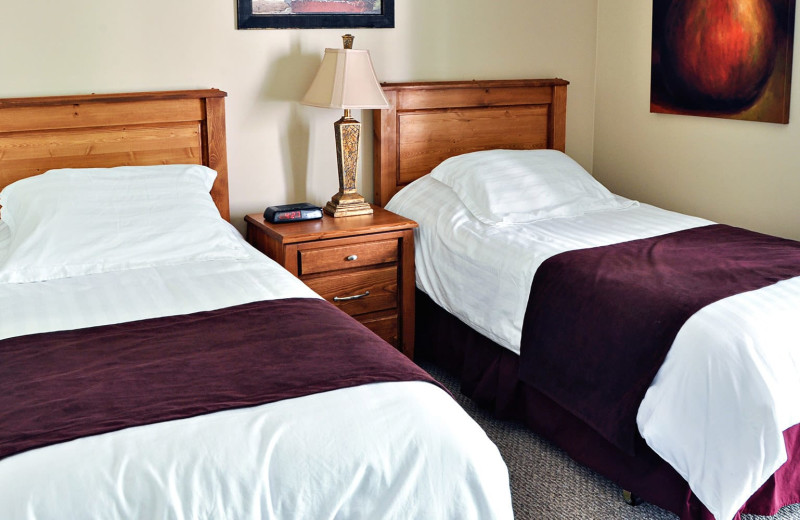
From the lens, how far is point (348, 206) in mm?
3082

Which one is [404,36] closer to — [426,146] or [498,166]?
[426,146]

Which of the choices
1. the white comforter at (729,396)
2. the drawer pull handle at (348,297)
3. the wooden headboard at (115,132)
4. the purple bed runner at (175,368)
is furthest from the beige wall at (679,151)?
the purple bed runner at (175,368)

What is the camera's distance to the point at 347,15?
10.5 ft

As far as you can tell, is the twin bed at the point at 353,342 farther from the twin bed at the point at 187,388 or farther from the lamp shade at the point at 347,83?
the lamp shade at the point at 347,83

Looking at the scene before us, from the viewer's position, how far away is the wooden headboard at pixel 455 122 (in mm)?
3312

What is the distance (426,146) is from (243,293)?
A: 57.7 inches

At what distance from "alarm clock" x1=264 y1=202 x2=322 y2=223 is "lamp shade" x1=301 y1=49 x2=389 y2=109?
0.38 metres

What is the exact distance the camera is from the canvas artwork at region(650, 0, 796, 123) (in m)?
2.92

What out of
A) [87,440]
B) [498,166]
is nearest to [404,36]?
[498,166]

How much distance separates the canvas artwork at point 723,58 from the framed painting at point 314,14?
1.16 metres

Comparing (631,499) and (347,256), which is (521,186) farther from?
(631,499)

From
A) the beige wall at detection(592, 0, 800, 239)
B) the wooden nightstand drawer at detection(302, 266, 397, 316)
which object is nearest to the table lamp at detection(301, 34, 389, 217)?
the wooden nightstand drawer at detection(302, 266, 397, 316)

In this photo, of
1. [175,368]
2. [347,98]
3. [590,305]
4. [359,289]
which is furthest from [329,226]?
[175,368]

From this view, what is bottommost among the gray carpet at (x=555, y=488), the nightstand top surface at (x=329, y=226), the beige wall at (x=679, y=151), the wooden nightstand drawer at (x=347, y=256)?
the gray carpet at (x=555, y=488)
